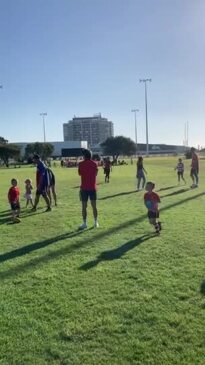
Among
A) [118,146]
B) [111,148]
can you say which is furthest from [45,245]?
[111,148]

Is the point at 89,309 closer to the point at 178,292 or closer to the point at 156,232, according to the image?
the point at 178,292

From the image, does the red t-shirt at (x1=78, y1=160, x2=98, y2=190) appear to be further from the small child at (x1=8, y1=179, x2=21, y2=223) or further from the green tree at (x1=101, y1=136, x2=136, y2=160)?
the green tree at (x1=101, y1=136, x2=136, y2=160)

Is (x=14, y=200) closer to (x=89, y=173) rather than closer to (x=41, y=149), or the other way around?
(x=89, y=173)

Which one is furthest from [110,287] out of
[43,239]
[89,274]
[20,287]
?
[43,239]

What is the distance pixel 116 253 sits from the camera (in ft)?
27.8

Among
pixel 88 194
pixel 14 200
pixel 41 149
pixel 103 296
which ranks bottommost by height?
pixel 103 296

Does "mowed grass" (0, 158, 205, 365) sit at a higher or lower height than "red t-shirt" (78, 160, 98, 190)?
lower

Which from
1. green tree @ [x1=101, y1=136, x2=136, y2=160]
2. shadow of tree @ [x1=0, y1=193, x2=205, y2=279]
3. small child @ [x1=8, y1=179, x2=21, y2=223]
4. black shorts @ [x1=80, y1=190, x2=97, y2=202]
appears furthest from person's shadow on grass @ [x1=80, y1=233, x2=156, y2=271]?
green tree @ [x1=101, y1=136, x2=136, y2=160]

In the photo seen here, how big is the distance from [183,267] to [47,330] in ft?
9.45

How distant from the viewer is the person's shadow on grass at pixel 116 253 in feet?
25.4

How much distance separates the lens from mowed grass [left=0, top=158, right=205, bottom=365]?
463cm

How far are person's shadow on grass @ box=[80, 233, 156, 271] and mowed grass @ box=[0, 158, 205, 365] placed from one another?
0.05 feet

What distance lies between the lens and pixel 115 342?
4785 mm

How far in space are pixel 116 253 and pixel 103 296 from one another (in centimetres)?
236
